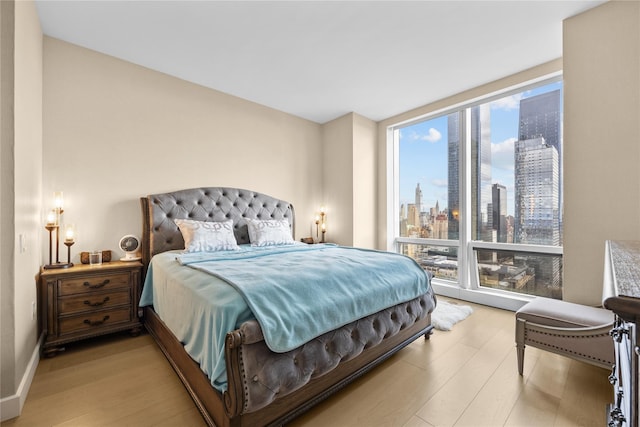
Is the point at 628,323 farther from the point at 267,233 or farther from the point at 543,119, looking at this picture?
the point at 543,119

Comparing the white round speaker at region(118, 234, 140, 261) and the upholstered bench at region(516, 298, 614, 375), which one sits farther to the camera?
the white round speaker at region(118, 234, 140, 261)

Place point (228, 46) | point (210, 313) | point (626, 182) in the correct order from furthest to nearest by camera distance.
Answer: point (228, 46), point (626, 182), point (210, 313)

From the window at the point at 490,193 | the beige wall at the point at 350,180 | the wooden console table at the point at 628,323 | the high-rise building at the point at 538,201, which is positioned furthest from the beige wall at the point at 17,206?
the high-rise building at the point at 538,201

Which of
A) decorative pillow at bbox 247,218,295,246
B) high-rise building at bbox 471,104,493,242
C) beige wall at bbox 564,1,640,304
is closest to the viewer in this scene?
beige wall at bbox 564,1,640,304

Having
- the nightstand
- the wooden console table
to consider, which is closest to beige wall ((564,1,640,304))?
the wooden console table

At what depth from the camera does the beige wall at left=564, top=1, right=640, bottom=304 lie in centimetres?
214

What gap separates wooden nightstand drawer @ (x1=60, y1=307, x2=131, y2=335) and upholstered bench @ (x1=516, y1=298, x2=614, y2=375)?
334 centimetres

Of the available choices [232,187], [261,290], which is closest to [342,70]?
[232,187]

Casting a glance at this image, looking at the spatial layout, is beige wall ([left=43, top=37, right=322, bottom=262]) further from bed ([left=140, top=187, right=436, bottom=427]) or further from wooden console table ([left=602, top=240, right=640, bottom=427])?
wooden console table ([left=602, top=240, right=640, bottom=427])

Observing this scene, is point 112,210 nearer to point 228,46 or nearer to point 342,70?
point 228,46

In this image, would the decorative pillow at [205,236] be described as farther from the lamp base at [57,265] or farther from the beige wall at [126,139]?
the lamp base at [57,265]

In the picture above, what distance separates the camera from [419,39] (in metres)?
2.60

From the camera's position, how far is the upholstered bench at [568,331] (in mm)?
1679

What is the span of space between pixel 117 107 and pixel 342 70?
248 centimetres
